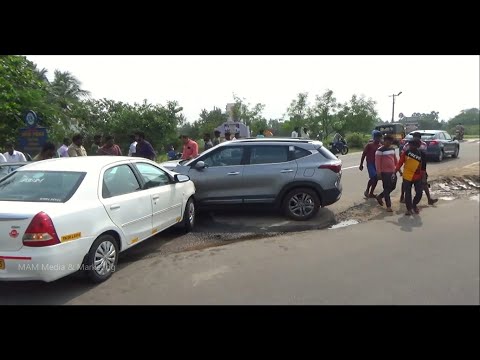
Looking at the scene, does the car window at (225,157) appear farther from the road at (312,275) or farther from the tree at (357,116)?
the tree at (357,116)

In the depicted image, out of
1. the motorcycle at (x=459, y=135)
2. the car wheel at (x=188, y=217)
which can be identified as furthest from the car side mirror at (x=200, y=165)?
the motorcycle at (x=459, y=135)

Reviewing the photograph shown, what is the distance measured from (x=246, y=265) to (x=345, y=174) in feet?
30.1

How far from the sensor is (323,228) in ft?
20.2

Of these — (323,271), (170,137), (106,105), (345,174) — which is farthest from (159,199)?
(106,105)

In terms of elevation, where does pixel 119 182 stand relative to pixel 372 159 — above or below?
above

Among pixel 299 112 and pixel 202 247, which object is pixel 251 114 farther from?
pixel 202 247

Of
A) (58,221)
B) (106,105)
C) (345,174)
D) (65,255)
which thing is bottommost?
(345,174)

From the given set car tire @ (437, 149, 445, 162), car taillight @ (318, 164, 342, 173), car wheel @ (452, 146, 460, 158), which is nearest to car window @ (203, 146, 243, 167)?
car taillight @ (318, 164, 342, 173)

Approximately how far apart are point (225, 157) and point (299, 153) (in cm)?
141

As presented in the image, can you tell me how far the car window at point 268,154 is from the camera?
22.3ft

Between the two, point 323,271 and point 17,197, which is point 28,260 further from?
point 323,271

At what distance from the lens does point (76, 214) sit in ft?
12.3

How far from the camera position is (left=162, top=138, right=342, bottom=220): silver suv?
6602mm

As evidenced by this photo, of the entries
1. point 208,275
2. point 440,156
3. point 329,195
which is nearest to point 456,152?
point 440,156
